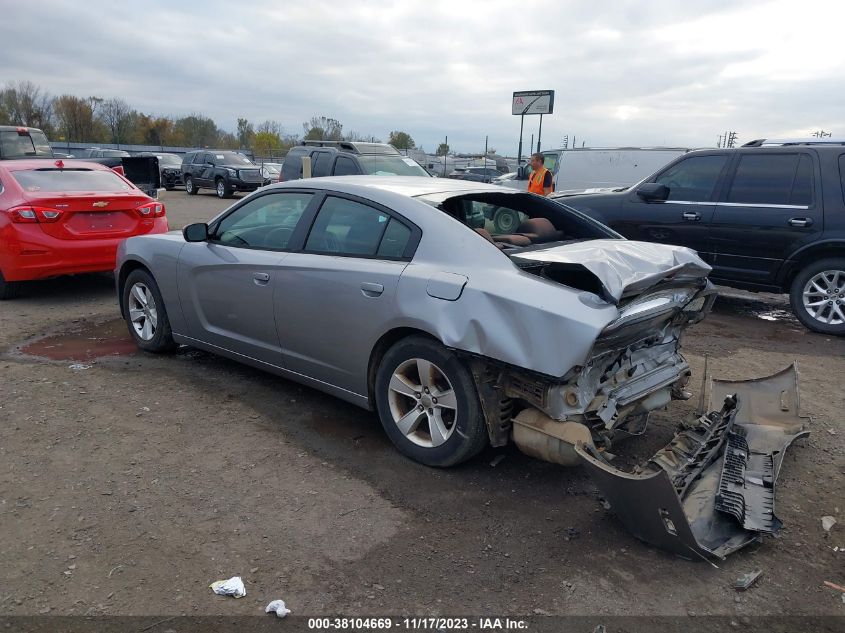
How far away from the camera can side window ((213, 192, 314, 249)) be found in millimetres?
4469

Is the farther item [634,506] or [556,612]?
[634,506]

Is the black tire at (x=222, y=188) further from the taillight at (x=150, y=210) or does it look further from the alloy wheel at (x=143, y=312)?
the alloy wheel at (x=143, y=312)

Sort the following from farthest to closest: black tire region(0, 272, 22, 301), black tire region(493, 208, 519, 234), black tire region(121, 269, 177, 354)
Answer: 1. black tire region(0, 272, 22, 301)
2. black tire region(121, 269, 177, 354)
3. black tire region(493, 208, 519, 234)

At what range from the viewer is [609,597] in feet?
8.77

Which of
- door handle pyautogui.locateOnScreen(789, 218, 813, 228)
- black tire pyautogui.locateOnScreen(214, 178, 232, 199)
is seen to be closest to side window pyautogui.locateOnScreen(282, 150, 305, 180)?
door handle pyautogui.locateOnScreen(789, 218, 813, 228)

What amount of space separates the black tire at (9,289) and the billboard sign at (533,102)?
57.6 ft

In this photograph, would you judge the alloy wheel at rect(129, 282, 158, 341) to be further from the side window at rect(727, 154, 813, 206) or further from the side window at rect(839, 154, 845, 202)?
the side window at rect(839, 154, 845, 202)

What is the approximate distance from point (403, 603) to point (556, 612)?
0.60 metres

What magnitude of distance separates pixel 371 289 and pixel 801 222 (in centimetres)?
532

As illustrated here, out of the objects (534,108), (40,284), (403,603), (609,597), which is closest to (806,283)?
(609,597)

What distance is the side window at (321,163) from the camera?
1330cm

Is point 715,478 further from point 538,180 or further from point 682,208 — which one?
point 538,180

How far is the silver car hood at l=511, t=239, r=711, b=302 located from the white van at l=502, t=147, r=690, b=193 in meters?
11.8

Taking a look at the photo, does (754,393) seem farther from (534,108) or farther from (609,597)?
(534,108)
